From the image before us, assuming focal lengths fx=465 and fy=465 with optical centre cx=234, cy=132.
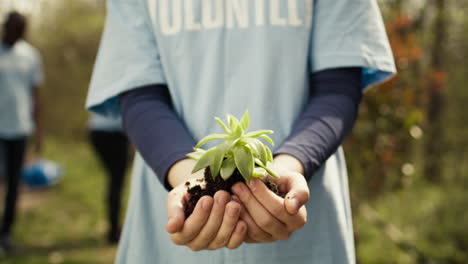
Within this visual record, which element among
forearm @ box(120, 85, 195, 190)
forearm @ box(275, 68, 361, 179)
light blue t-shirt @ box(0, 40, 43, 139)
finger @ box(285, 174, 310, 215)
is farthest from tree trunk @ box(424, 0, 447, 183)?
finger @ box(285, 174, 310, 215)

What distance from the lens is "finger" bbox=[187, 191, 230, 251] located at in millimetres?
1103

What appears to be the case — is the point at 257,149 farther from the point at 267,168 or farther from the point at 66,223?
the point at 66,223

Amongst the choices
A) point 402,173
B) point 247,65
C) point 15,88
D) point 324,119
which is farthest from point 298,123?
point 15,88

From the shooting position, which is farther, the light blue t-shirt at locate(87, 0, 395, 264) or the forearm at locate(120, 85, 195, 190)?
the light blue t-shirt at locate(87, 0, 395, 264)

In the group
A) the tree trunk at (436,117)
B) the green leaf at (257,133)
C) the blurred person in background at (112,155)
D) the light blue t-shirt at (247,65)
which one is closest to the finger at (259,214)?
the green leaf at (257,133)

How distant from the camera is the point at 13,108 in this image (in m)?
5.07

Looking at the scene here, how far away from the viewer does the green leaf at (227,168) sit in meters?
1.16

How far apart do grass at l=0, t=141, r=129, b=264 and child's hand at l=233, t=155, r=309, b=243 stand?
13.6ft

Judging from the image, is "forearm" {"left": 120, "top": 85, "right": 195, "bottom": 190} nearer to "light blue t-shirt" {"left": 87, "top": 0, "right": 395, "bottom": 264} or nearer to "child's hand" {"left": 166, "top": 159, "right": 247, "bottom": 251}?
"light blue t-shirt" {"left": 87, "top": 0, "right": 395, "bottom": 264}

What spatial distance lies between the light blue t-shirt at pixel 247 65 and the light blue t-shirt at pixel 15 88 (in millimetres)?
4038

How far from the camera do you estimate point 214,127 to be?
58.1 inches

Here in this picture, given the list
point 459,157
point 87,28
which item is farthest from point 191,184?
point 87,28

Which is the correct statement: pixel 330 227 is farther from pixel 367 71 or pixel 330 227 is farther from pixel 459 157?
pixel 459 157

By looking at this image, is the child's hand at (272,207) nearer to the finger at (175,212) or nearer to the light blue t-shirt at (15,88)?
the finger at (175,212)
